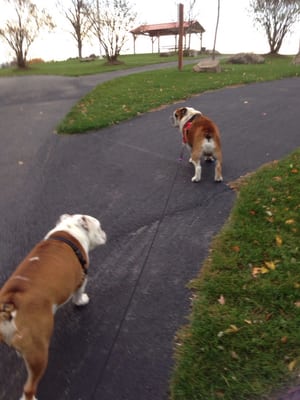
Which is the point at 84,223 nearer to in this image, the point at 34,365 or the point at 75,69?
the point at 34,365

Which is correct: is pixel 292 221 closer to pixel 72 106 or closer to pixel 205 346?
pixel 205 346

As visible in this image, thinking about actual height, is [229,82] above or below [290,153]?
above

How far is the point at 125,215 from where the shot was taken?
498 centimetres

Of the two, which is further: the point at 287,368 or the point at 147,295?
the point at 147,295

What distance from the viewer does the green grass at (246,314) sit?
8.54 feet

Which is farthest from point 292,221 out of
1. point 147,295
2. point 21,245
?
point 21,245

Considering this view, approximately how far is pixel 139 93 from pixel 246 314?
406 inches

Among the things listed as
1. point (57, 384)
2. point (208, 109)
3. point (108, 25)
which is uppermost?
point (108, 25)

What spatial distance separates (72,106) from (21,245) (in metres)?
7.56

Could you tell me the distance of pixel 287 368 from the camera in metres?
2.64

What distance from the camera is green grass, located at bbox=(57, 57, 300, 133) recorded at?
9.16m

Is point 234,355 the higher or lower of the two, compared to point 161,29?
lower

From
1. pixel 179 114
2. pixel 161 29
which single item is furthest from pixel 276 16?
pixel 179 114

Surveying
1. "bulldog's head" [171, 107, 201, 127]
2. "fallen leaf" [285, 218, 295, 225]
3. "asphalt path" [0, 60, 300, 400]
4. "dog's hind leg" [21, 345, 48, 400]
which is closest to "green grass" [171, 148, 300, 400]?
"fallen leaf" [285, 218, 295, 225]
